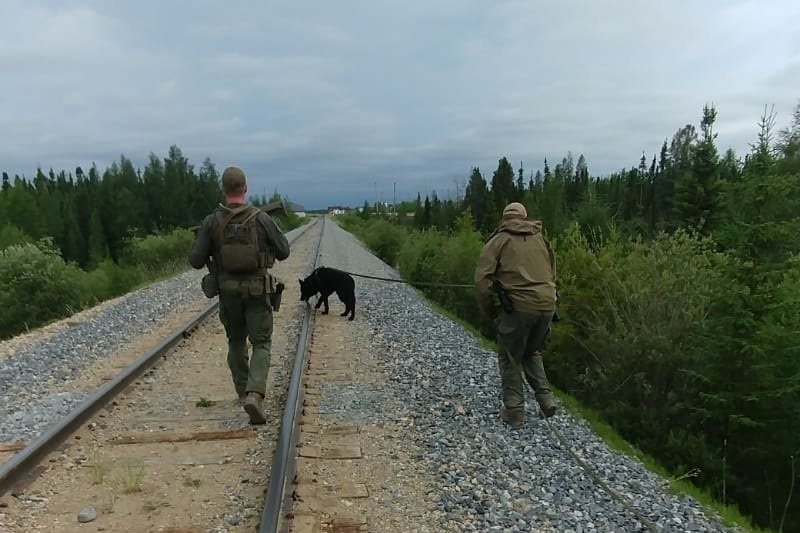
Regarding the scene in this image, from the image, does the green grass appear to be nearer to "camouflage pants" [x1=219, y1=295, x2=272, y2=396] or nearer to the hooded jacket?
the hooded jacket

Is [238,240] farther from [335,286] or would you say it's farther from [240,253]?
[335,286]

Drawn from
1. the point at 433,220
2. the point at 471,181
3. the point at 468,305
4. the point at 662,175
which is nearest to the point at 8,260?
the point at 468,305

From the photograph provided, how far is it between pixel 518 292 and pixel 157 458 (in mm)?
3395

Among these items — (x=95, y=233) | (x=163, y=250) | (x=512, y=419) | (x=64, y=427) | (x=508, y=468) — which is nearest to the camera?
(x=508, y=468)

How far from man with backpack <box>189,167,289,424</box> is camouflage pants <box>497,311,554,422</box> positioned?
7.36 feet

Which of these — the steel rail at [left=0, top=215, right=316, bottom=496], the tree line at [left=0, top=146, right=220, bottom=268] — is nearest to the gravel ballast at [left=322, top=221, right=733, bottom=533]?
the steel rail at [left=0, top=215, right=316, bottom=496]

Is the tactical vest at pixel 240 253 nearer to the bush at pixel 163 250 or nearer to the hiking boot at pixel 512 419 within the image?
the hiking boot at pixel 512 419

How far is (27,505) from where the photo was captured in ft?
12.8

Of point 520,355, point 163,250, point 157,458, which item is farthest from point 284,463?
point 163,250

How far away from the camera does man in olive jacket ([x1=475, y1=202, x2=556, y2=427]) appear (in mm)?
5402

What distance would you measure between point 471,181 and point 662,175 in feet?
58.8

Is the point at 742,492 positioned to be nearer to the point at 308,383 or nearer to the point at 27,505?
the point at 308,383

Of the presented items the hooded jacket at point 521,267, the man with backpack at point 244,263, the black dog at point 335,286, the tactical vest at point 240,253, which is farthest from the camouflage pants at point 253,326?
the black dog at point 335,286

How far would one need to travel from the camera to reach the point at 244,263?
5.11 m
